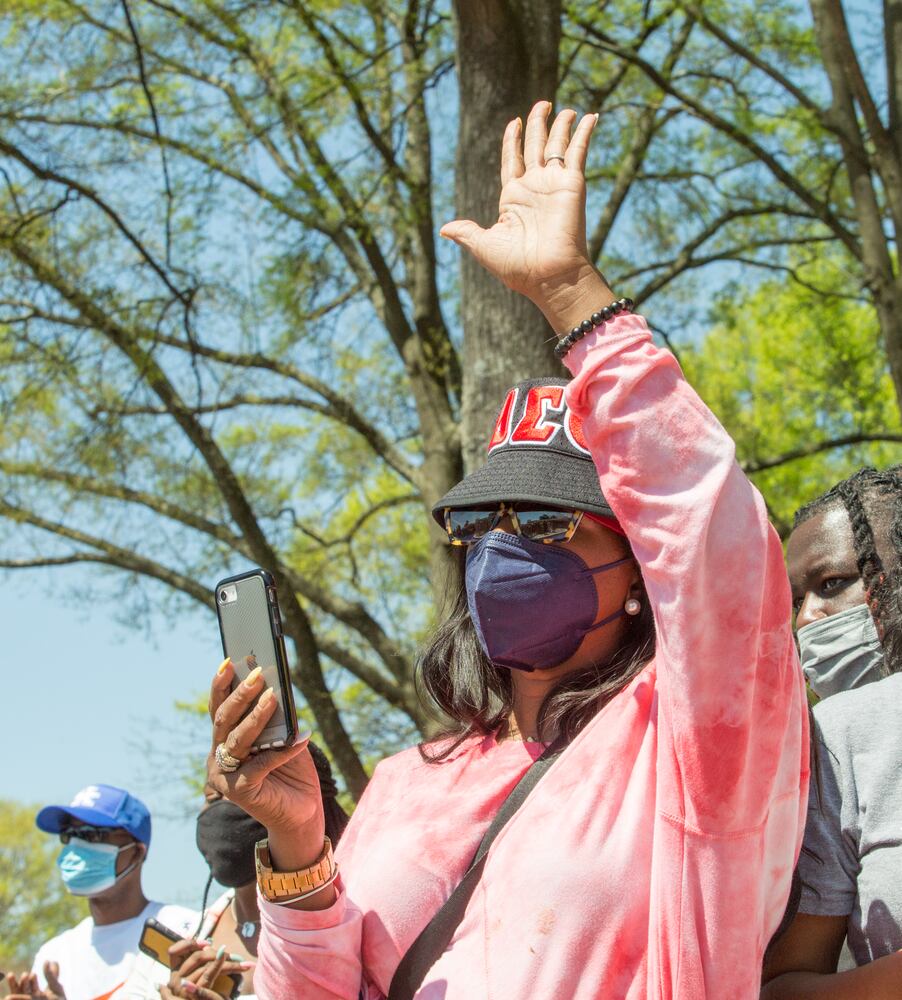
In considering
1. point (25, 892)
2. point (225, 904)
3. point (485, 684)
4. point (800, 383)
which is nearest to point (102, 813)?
point (225, 904)

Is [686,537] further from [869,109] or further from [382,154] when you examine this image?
[382,154]

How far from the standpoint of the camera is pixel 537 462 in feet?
8.39

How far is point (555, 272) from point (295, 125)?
9017mm

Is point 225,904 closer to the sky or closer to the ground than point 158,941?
closer to the ground

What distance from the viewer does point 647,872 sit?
2049 millimetres

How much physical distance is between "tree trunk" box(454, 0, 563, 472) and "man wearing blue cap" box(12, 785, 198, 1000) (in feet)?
7.98

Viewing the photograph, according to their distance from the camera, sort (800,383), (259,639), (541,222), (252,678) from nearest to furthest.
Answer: (541,222) < (252,678) < (259,639) < (800,383)

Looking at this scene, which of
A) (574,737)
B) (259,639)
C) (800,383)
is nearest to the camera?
(259,639)

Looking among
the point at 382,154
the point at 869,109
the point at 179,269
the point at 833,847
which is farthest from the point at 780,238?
the point at 833,847

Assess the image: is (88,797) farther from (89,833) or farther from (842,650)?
(842,650)

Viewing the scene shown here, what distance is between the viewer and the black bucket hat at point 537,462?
2475 mm

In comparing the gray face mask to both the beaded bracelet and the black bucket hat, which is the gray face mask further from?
the beaded bracelet

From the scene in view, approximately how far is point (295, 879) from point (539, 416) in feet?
3.25

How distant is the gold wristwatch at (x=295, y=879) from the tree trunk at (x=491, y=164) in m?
4.46
